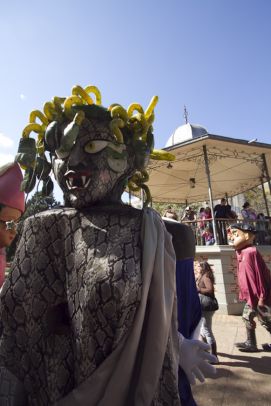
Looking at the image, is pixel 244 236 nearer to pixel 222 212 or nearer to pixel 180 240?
pixel 180 240

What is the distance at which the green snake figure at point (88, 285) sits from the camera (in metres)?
1.22

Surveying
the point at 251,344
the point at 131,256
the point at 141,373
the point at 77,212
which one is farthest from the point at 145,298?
the point at 251,344

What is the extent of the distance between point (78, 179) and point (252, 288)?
3653 mm

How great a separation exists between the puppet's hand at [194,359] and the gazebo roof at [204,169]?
694 cm

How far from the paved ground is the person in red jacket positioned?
0.29 metres

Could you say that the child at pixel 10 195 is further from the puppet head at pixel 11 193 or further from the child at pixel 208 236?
the child at pixel 208 236

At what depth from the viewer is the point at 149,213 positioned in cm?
148

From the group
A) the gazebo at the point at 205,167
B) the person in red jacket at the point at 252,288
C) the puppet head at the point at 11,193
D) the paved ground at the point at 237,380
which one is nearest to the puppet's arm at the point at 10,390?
the puppet head at the point at 11,193

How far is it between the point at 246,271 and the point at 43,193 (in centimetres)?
353

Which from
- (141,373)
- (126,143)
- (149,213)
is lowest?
(141,373)

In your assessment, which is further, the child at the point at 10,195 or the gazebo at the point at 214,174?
the gazebo at the point at 214,174

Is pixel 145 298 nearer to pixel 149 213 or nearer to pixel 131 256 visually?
pixel 131 256

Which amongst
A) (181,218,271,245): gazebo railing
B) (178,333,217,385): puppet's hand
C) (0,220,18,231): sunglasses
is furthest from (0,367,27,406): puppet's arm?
(181,218,271,245): gazebo railing

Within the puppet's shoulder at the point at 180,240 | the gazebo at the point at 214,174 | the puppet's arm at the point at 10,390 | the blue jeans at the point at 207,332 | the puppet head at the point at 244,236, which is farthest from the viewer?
the gazebo at the point at 214,174
